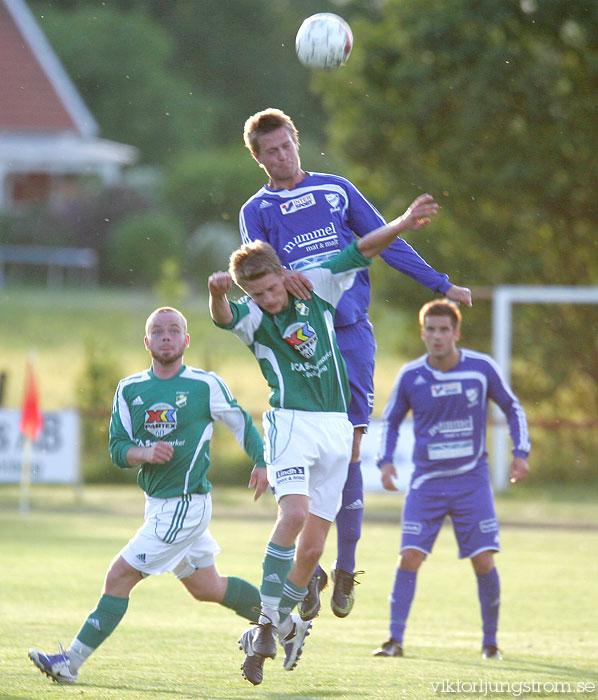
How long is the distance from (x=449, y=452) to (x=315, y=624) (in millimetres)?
1920

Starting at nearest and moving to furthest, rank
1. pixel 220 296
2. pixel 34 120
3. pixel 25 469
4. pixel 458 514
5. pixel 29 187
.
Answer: pixel 220 296 < pixel 458 514 < pixel 25 469 < pixel 34 120 < pixel 29 187

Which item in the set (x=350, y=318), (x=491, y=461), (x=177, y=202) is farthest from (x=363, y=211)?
(x=177, y=202)

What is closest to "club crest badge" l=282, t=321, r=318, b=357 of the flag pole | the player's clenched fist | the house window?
the player's clenched fist

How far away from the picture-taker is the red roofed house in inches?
1784

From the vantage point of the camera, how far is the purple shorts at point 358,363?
726 centimetres

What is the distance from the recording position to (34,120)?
45.9 meters

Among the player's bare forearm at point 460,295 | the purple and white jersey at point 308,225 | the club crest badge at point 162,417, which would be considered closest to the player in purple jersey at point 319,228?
the purple and white jersey at point 308,225

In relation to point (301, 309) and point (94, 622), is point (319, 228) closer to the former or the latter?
point (301, 309)

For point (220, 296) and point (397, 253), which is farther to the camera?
point (397, 253)

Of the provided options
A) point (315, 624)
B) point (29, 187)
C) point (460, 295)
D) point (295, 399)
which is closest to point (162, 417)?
point (295, 399)

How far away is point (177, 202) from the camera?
45.9m

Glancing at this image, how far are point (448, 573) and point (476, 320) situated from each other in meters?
9.62

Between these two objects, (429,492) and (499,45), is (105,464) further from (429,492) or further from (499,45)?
(429,492)

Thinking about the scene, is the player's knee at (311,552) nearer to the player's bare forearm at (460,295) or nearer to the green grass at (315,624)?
the green grass at (315,624)
